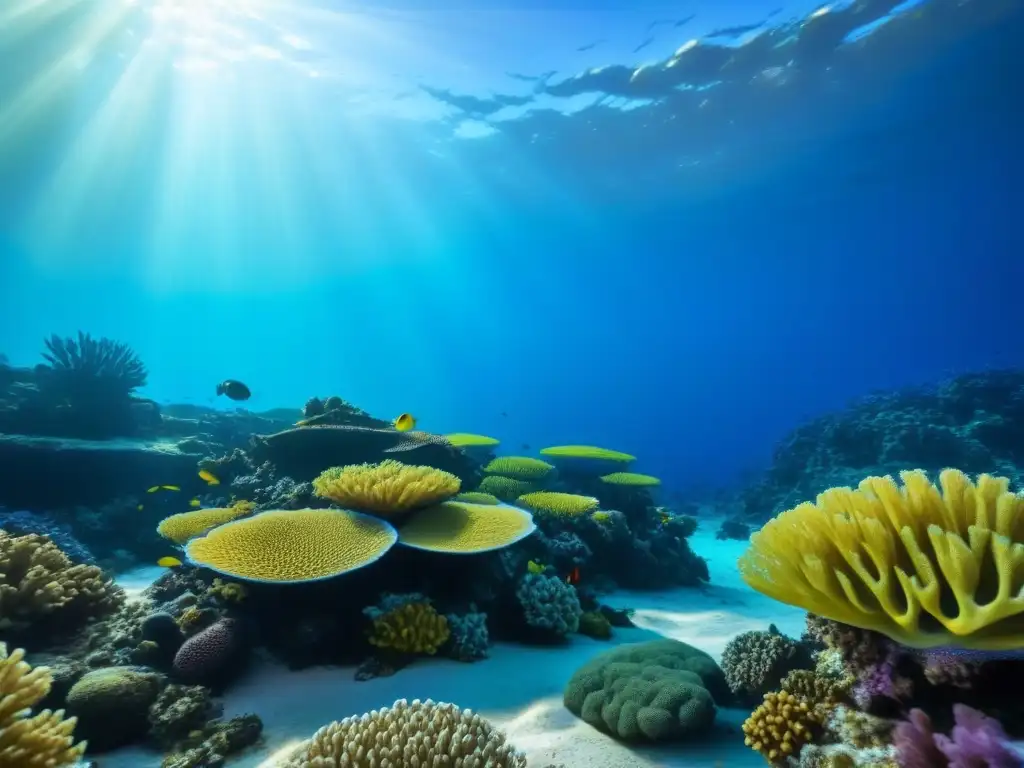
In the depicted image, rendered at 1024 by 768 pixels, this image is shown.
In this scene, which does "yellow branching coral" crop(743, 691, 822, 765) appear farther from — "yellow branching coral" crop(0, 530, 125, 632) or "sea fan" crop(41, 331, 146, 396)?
"sea fan" crop(41, 331, 146, 396)

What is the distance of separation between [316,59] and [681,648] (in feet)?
102

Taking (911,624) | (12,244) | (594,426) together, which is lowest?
(911,624)

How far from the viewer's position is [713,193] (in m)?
36.3

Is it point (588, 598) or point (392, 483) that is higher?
point (392, 483)

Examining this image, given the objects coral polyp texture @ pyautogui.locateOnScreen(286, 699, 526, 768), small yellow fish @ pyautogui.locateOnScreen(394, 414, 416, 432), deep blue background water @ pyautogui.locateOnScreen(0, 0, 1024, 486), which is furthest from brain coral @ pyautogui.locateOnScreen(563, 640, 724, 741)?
deep blue background water @ pyautogui.locateOnScreen(0, 0, 1024, 486)

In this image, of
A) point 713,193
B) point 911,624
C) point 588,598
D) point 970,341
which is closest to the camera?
point 911,624

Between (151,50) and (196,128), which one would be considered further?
(196,128)

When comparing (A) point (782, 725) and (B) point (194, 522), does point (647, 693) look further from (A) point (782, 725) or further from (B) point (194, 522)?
(B) point (194, 522)

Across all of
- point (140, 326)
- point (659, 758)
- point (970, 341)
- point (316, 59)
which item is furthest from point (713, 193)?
point (140, 326)

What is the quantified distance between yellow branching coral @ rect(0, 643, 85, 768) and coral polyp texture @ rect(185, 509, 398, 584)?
5.75 ft

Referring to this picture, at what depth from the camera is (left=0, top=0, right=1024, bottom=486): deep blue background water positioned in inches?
1047

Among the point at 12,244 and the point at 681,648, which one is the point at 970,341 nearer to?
the point at 681,648

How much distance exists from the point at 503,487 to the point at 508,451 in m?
59.0

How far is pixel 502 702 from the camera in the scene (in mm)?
4141
